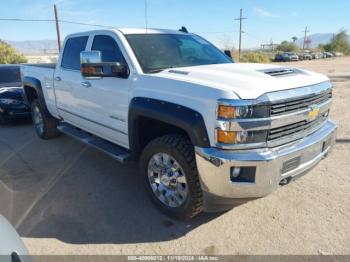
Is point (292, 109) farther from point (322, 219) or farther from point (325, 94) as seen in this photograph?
point (322, 219)

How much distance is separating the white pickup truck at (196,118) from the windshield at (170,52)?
15 millimetres

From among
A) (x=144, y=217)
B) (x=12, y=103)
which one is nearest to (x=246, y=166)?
(x=144, y=217)

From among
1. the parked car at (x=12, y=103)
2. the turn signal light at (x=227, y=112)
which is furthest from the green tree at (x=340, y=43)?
the turn signal light at (x=227, y=112)

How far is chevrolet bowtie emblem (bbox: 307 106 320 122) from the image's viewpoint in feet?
9.73

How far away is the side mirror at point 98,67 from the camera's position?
3.36m

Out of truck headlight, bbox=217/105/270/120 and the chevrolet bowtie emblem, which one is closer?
truck headlight, bbox=217/105/270/120

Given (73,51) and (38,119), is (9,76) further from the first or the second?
Answer: (73,51)

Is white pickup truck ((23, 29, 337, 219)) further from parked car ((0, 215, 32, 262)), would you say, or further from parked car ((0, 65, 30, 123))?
parked car ((0, 65, 30, 123))

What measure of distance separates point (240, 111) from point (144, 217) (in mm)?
1621

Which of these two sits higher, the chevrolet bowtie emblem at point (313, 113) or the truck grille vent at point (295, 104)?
the truck grille vent at point (295, 104)

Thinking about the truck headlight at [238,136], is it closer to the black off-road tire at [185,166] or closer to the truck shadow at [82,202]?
the black off-road tire at [185,166]

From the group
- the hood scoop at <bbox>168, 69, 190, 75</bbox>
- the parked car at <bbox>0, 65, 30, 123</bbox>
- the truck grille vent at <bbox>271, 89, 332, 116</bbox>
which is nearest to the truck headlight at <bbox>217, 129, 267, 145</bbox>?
the truck grille vent at <bbox>271, 89, 332, 116</bbox>

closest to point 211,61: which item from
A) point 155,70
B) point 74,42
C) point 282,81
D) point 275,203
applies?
point 155,70

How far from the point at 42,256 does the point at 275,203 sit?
2464mm
